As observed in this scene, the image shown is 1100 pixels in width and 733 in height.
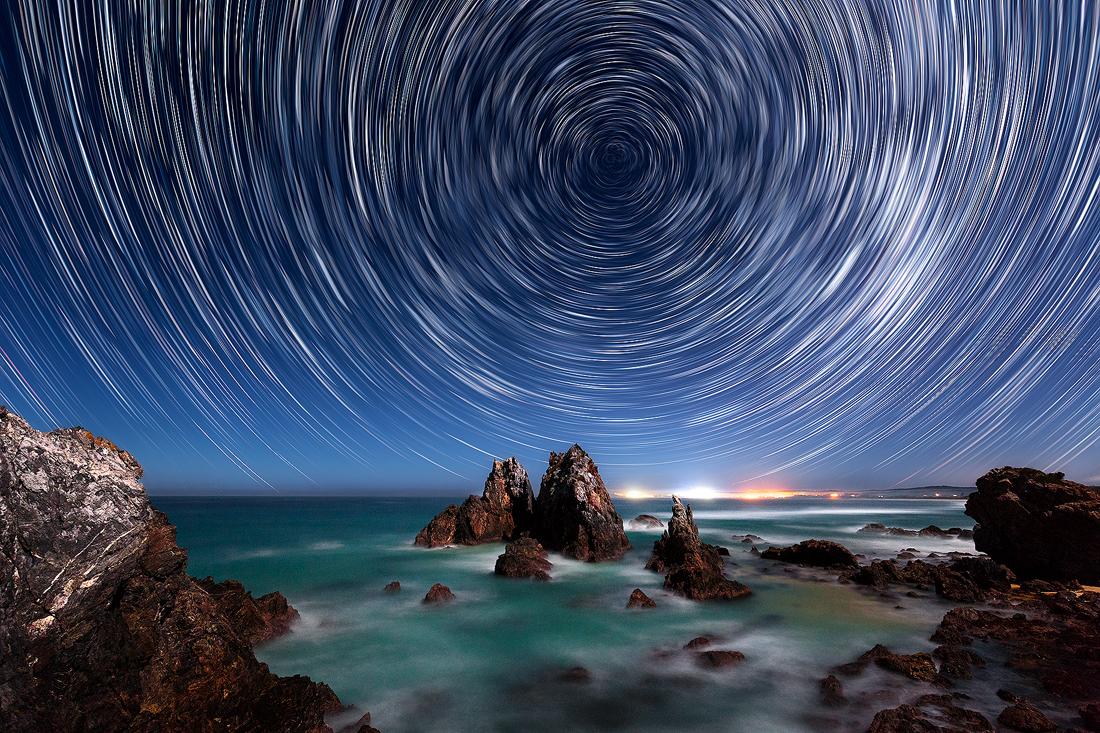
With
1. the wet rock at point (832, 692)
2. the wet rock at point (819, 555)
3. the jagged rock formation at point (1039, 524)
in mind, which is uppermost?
the jagged rock formation at point (1039, 524)

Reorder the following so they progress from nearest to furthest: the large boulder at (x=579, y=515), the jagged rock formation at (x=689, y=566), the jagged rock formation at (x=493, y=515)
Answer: the jagged rock formation at (x=689, y=566) → the large boulder at (x=579, y=515) → the jagged rock formation at (x=493, y=515)

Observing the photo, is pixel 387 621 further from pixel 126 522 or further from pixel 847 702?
Answer: pixel 847 702

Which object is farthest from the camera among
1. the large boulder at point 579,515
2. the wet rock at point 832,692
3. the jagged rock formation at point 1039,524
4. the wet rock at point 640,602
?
Answer: the large boulder at point 579,515

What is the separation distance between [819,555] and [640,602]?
51.3ft

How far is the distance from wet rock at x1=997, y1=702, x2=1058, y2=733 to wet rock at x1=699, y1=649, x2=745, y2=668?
18.0 ft

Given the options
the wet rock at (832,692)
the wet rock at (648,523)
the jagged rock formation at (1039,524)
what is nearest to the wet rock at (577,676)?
the wet rock at (832,692)

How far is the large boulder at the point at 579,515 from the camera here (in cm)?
2812

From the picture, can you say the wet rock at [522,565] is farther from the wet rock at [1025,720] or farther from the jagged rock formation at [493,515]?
the wet rock at [1025,720]

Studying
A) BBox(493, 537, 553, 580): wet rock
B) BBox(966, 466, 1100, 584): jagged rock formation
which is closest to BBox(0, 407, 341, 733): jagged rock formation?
BBox(493, 537, 553, 580): wet rock

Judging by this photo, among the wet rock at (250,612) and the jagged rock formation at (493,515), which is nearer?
the wet rock at (250,612)

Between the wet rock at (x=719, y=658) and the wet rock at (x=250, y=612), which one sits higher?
the wet rock at (x=250, y=612)

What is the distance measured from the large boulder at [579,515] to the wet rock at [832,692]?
58.5ft

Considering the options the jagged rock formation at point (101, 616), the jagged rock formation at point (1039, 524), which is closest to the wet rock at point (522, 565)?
the jagged rock formation at point (101, 616)

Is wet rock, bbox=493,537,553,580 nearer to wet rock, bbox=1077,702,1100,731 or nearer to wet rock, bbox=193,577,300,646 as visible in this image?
wet rock, bbox=193,577,300,646
